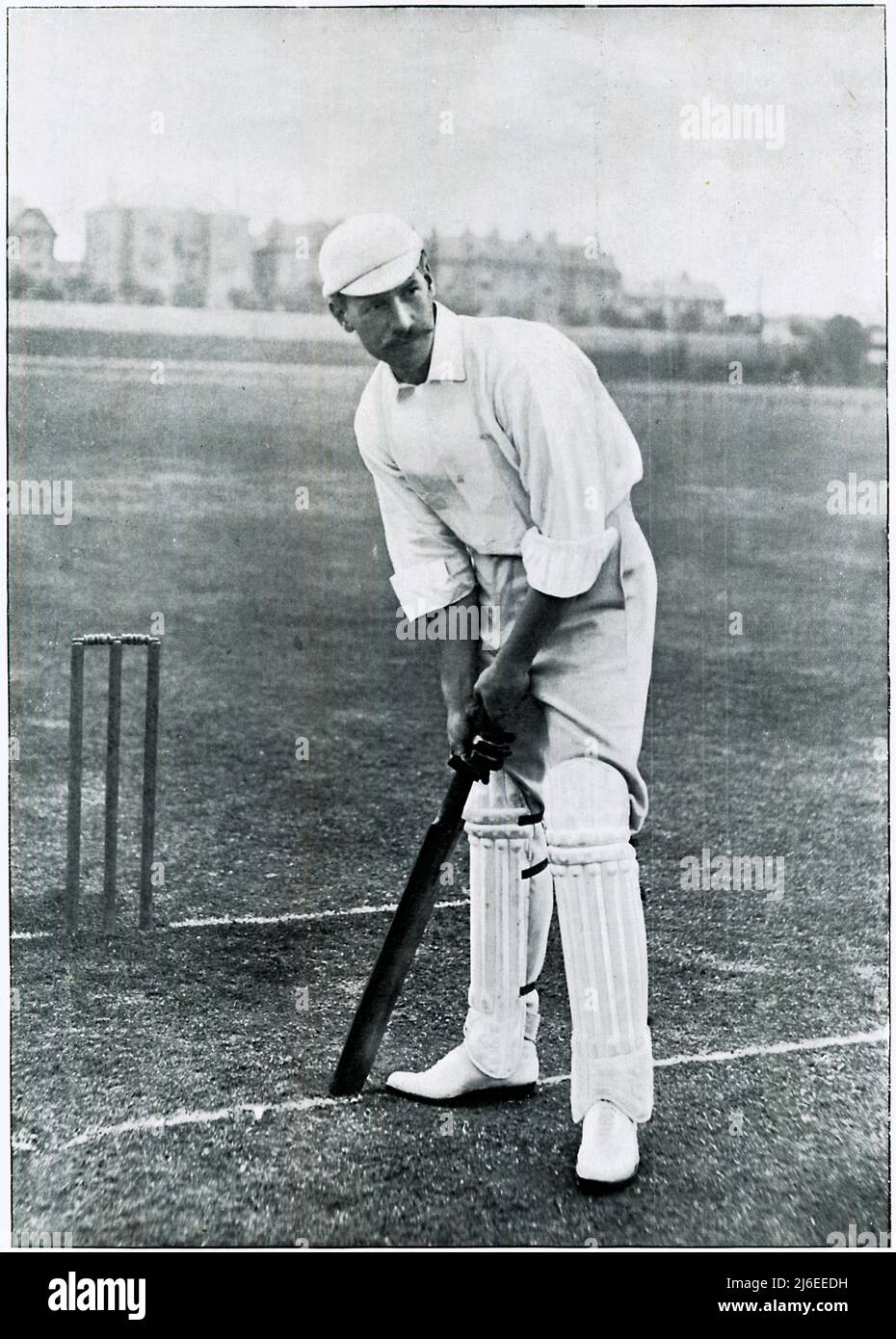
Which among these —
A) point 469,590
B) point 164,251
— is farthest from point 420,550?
point 164,251

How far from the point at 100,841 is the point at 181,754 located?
14.0 inches

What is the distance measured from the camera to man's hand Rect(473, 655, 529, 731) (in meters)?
3.05

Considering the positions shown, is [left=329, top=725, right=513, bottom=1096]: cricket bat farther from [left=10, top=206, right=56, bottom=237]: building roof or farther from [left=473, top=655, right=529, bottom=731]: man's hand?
[left=10, top=206, right=56, bottom=237]: building roof

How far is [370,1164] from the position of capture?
3080mm

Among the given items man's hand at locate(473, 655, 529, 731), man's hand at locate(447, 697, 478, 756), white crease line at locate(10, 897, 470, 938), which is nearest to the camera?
man's hand at locate(473, 655, 529, 731)

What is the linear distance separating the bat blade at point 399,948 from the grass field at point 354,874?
8 cm

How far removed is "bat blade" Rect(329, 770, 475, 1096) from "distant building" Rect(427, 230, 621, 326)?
45.0 inches

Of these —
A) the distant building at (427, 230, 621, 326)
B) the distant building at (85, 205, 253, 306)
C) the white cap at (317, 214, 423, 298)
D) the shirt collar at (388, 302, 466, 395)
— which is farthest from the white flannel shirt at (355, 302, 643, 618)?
the distant building at (85, 205, 253, 306)

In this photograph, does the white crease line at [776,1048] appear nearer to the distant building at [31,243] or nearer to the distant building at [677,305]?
the distant building at [677,305]

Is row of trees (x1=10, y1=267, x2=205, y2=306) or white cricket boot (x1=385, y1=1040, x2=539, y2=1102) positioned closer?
white cricket boot (x1=385, y1=1040, x2=539, y2=1102)

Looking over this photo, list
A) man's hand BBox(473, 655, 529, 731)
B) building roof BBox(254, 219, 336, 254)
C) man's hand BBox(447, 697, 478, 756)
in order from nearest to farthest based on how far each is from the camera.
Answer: man's hand BBox(473, 655, 529, 731)
man's hand BBox(447, 697, 478, 756)
building roof BBox(254, 219, 336, 254)

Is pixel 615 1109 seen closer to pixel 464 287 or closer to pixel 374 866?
pixel 374 866

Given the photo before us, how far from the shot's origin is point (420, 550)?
10.6 ft
